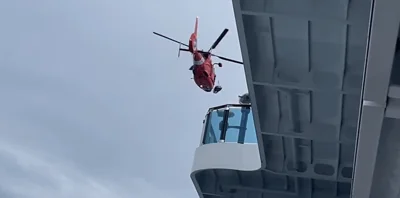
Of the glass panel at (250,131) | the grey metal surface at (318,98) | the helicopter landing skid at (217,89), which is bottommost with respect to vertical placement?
the grey metal surface at (318,98)

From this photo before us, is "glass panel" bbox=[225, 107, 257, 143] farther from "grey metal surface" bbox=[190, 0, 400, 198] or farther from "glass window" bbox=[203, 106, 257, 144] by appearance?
"grey metal surface" bbox=[190, 0, 400, 198]

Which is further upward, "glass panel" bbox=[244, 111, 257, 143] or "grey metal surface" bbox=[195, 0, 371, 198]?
"glass panel" bbox=[244, 111, 257, 143]

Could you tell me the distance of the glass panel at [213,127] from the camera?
8794 mm

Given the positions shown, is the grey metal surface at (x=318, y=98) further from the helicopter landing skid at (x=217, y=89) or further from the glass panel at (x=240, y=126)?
the helicopter landing skid at (x=217, y=89)

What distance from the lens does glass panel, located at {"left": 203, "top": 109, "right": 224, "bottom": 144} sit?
8.79m

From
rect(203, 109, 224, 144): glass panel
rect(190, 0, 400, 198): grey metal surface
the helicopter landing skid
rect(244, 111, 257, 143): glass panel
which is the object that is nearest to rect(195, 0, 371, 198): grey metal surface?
rect(190, 0, 400, 198): grey metal surface

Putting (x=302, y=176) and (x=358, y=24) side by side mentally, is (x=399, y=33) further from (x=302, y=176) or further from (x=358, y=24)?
(x=302, y=176)

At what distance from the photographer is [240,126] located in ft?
28.3

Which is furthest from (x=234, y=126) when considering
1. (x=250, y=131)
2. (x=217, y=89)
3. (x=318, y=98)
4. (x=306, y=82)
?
(x=217, y=89)

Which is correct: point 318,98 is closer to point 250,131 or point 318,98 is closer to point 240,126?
point 250,131

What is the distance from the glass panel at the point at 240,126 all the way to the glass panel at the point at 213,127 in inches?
6.2

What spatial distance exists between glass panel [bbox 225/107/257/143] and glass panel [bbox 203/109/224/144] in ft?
0.52

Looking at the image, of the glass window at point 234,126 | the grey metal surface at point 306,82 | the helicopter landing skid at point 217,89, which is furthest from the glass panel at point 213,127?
the helicopter landing skid at point 217,89

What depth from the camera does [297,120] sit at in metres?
6.59
